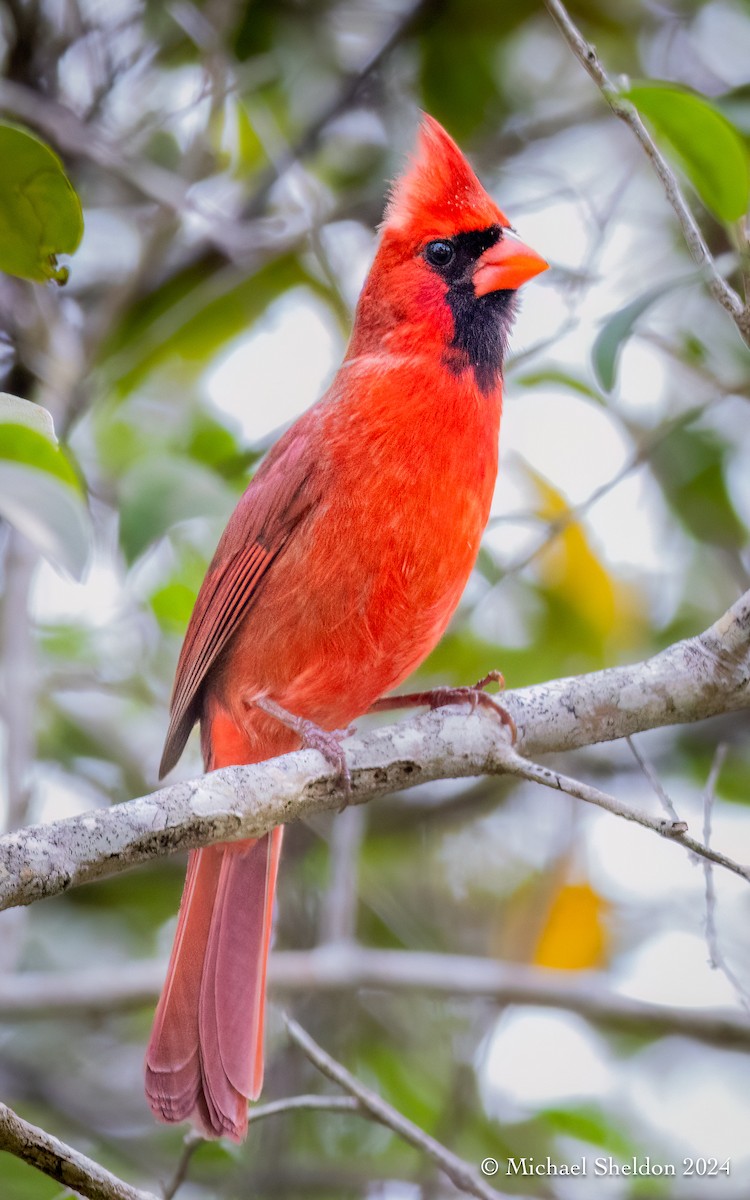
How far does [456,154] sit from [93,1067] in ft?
8.07

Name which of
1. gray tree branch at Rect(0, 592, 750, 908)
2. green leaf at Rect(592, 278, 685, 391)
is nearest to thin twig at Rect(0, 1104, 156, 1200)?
gray tree branch at Rect(0, 592, 750, 908)

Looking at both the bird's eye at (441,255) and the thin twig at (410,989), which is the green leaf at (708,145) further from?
the thin twig at (410,989)

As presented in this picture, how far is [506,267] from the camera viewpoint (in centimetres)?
261

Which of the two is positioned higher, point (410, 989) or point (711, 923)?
point (410, 989)

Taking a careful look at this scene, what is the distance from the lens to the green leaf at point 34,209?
6.03 feet

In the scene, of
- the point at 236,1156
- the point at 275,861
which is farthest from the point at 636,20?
the point at 236,1156

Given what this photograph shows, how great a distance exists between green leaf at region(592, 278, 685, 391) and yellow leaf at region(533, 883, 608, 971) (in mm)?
1521

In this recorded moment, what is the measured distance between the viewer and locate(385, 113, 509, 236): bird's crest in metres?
2.64

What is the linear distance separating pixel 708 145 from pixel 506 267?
600mm

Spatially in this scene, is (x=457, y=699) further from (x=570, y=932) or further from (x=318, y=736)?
(x=570, y=932)

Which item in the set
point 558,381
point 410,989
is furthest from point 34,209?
point 410,989

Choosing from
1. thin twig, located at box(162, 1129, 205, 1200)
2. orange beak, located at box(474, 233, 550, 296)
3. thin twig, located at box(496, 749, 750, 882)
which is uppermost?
orange beak, located at box(474, 233, 550, 296)

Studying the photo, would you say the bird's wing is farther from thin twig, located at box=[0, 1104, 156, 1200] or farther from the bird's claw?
thin twig, located at box=[0, 1104, 156, 1200]

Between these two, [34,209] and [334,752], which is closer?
[34,209]
